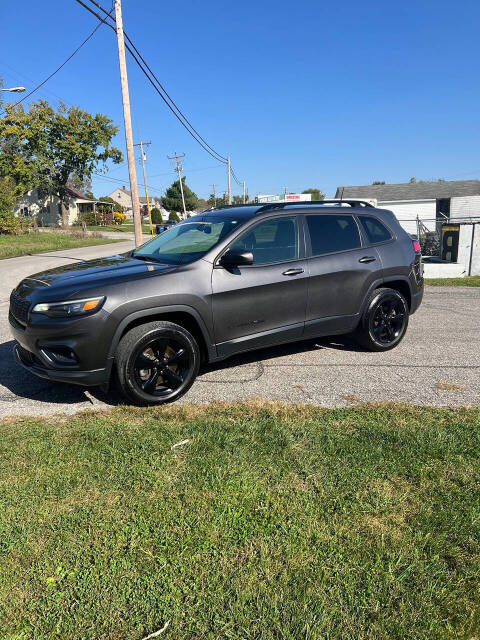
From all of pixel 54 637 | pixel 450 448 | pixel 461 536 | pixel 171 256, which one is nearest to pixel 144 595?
pixel 54 637

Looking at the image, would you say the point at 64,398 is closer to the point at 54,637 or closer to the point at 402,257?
the point at 54,637

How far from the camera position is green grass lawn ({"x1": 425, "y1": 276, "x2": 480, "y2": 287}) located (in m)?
11.3

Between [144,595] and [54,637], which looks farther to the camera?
[144,595]

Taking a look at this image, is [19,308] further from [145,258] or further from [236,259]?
[236,259]

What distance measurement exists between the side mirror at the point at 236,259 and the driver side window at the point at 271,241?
174mm

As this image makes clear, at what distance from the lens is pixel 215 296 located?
4.29 metres

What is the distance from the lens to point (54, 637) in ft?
6.22

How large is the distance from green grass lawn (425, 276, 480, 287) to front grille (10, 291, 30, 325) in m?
9.73

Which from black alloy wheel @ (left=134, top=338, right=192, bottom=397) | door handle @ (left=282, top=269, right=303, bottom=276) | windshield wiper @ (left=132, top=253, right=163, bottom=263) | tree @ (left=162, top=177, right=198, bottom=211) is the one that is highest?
tree @ (left=162, top=177, right=198, bottom=211)

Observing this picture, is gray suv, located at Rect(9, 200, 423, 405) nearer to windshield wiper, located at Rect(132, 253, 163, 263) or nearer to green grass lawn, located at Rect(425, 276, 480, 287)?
windshield wiper, located at Rect(132, 253, 163, 263)

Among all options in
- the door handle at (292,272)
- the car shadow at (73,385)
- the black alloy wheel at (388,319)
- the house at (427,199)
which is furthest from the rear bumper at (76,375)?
the house at (427,199)

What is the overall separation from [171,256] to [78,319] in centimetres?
130

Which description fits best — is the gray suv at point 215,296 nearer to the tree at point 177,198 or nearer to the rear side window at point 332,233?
the rear side window at point 332,233

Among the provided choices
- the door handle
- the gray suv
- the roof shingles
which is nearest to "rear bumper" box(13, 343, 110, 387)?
the gray suv
